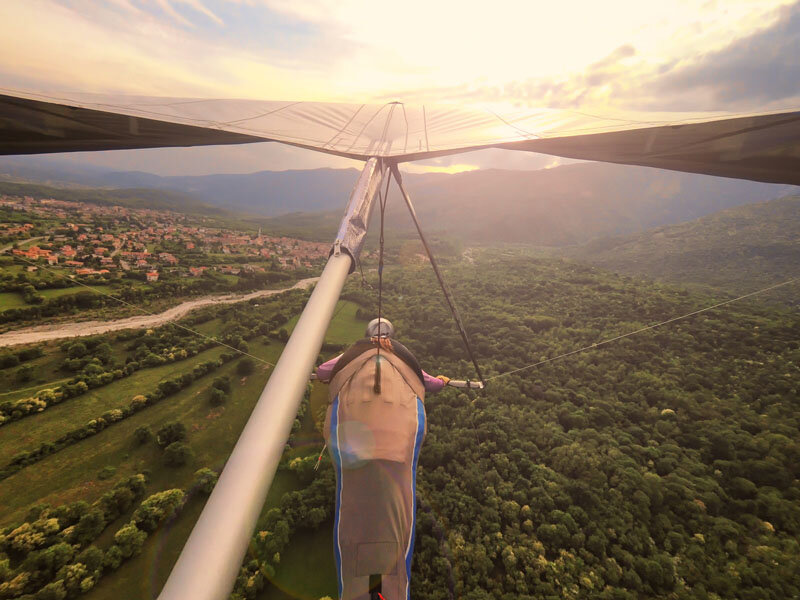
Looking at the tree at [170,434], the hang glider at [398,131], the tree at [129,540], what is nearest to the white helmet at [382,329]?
the hang glider at [398,131]

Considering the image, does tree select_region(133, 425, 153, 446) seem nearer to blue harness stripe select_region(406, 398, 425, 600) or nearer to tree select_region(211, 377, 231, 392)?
tree select_region(211, 377, 231, 392)

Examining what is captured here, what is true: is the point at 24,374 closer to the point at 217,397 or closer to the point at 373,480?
the point at 217,397

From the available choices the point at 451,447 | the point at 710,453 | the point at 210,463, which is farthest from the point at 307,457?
the point at 710,453

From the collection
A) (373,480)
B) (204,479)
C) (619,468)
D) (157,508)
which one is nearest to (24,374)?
(157,508)

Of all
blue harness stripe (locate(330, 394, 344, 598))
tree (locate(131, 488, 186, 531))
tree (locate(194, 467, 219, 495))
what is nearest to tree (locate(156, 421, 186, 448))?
tree (locate(194, 467, 219, 495))

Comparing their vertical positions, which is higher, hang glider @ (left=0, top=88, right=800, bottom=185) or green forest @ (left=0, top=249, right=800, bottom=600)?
hang glider @ (left=0, top=88, right=800, bottom=185)

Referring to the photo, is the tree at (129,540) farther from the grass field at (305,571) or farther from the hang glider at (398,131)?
the hang glider at (398,131)

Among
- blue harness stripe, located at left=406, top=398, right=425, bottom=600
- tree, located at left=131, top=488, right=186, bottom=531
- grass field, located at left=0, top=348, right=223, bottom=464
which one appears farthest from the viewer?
grass field, located at left=0, top=348, right=223, bottom=464
